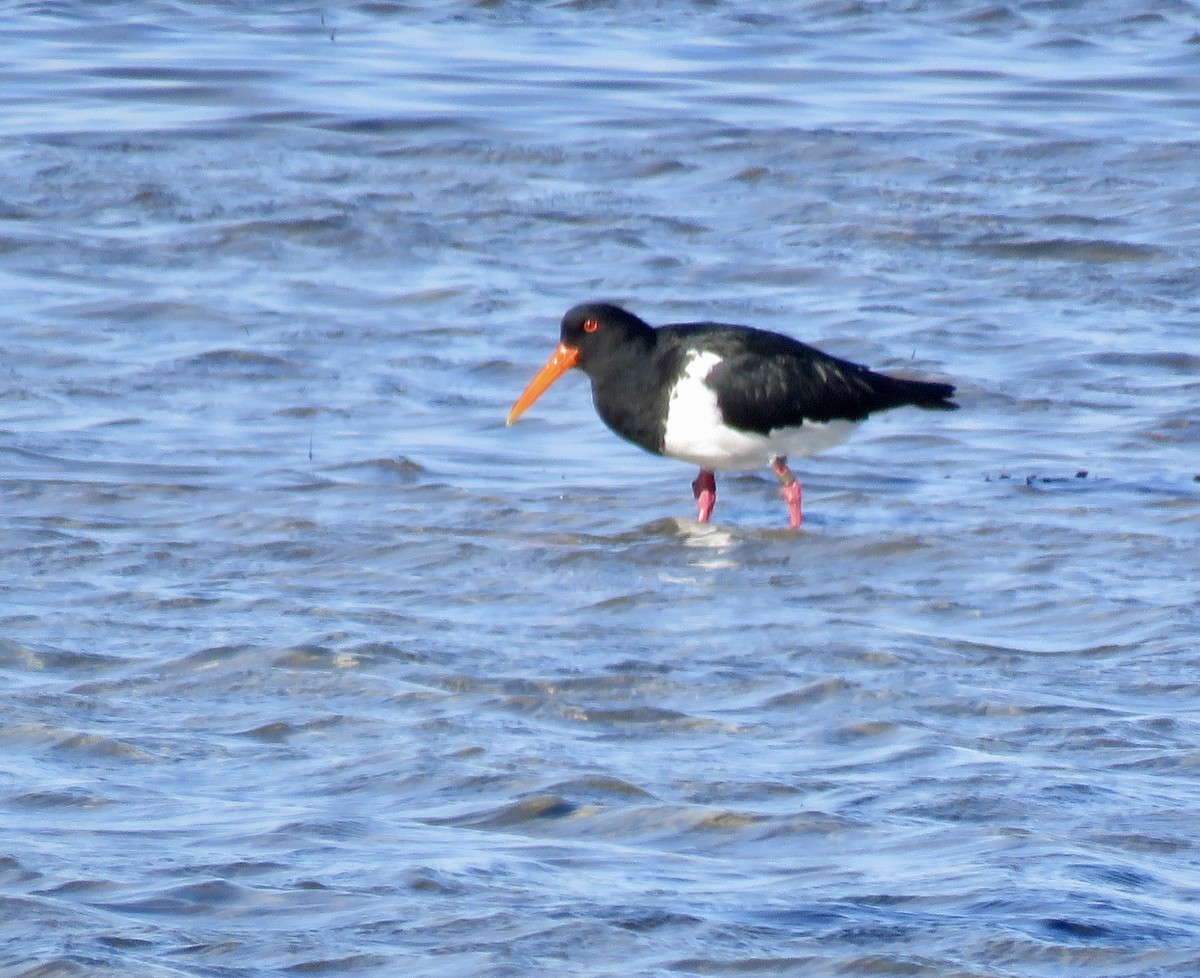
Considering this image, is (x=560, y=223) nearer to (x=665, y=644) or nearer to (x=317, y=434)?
(x=317, y=434)

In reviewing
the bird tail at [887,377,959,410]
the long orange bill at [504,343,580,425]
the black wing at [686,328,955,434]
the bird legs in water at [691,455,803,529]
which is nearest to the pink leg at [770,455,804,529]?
the bird legs in water at [691,455,803,529]

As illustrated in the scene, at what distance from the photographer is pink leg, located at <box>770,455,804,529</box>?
26.7 feet

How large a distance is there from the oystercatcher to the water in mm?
271

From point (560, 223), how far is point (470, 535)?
456 cm

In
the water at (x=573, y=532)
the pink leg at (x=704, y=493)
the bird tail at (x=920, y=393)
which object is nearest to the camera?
the water at (x=573, y=532)

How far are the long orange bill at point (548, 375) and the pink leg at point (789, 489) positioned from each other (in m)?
0.90

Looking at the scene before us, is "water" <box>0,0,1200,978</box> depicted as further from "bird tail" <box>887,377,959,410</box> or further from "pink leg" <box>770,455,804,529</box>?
"bird tail" <box>887,377,959,410</box>

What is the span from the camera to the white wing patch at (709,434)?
8180 millimetres

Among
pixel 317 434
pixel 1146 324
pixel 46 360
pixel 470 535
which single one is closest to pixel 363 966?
pixel 470 535

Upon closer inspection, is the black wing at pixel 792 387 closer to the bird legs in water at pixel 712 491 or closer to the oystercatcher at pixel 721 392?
the oystercatcher at pixel 721 392

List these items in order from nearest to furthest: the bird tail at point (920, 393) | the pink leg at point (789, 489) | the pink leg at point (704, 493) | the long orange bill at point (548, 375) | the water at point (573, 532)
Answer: the water at point (573, 532), the pink leg at point (789, 489), the pink leg at point (704, 493), the bird tail at point (920, 393), the long orange bill at point (548, 375)

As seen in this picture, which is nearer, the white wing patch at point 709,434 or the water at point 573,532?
the water at point 573,532

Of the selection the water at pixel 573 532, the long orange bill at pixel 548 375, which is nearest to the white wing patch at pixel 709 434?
the water at pixel 573 532

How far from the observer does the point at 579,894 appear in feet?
15.2
